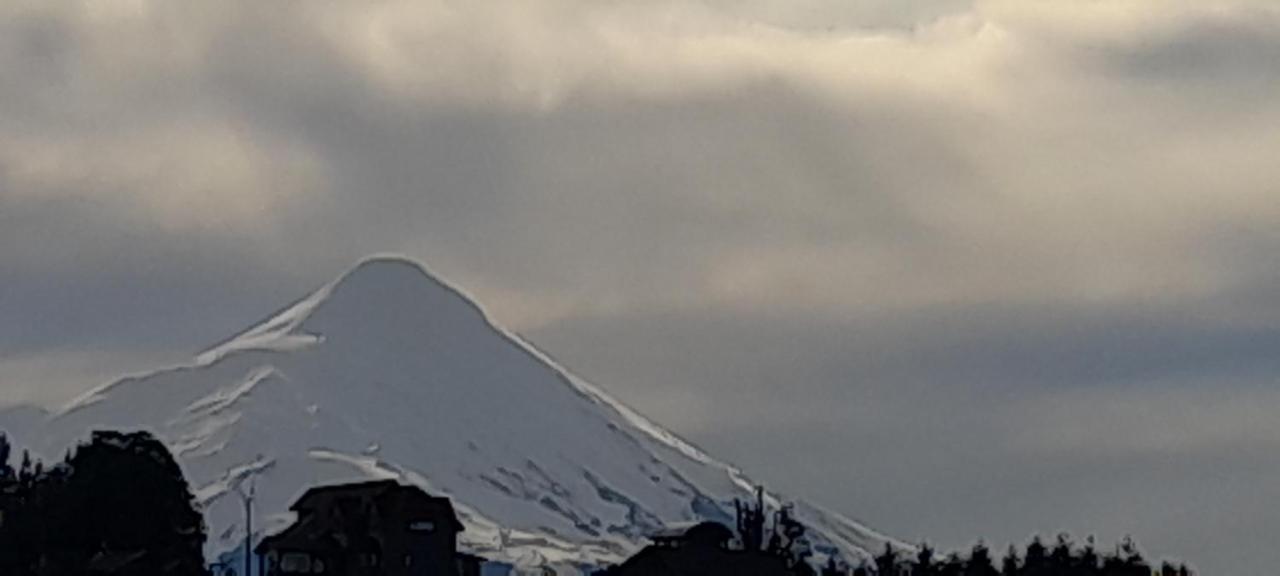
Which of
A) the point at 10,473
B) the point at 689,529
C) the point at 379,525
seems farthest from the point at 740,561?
the point at 10,473

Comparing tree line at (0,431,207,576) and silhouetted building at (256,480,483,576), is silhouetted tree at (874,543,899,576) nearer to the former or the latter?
silhouetted building at (256,480,483,576)

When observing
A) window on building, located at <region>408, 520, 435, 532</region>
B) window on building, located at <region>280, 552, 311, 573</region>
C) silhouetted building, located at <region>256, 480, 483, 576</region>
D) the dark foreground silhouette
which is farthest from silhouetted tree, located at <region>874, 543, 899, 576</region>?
window on building, located at <region>280, 552, 311, 573</region>

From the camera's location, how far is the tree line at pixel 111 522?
11081cm

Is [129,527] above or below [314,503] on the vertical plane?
below

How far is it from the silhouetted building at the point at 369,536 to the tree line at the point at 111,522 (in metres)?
21.9

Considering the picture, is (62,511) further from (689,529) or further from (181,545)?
(689,529)

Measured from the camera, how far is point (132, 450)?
371 ft

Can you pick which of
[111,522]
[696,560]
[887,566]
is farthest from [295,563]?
[887,566]

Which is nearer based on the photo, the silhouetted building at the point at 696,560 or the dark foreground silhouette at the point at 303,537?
the dark foreground silhouette at the point at 303,537

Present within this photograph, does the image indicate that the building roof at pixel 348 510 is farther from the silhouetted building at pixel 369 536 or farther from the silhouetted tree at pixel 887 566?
the silhouetted tree at pixel 887 566

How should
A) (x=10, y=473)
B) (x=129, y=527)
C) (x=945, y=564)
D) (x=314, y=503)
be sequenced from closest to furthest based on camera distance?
(x=129, y=527) → (x=10, y=473) → (x=314, y=503) → (x=945, y=564)

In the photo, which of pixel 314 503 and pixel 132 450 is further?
pixel 314 503

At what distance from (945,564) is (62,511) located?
55.4 m

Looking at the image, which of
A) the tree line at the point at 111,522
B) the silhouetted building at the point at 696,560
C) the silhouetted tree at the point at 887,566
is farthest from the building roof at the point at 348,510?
the tree line at the point at 111,522
